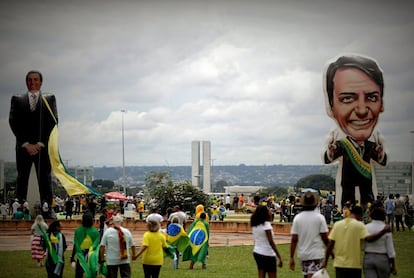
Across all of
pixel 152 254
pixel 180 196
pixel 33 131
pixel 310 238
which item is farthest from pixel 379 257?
pixel 33 131

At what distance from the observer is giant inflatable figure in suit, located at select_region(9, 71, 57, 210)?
48.7 metres

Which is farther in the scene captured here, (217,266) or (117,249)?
(217,266)

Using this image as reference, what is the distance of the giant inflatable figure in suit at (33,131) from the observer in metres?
48.7

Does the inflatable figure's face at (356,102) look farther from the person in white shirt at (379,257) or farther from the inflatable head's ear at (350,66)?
the person in white shirt at (379,257)

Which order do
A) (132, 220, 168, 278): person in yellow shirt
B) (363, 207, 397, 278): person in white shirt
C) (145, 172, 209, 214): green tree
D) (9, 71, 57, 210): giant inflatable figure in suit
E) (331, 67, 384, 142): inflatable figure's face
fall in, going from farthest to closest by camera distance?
(9, 71, 57, 210): giant inflatable figure in suit → (145, 172, 209, 214): green tree → (331, 67, 384, 142): inflatable figure's face → (132, 220, 168, 278): person in yellow shirt → (363, 207, 397, 278): person in white shirt

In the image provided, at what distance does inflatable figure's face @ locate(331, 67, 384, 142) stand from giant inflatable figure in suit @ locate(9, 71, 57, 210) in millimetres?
18175

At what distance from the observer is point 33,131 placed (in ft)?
161

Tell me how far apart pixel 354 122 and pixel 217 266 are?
20275 millimetres

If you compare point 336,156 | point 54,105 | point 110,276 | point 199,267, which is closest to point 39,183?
point 54,105

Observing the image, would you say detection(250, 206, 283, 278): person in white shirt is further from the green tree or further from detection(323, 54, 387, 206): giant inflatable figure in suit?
the green tree

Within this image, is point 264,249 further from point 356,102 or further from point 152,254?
point 356,102

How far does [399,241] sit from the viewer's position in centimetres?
3025

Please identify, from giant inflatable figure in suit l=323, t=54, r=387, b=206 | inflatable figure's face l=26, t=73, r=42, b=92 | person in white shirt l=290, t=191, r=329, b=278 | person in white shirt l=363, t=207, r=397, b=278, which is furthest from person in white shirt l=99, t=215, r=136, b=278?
inflatable figure's face l=26, t=73, r=42, b=92

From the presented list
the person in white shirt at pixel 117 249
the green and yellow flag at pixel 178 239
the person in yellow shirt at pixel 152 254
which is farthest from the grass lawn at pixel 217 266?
the person in white shirt at pixel 117 249
